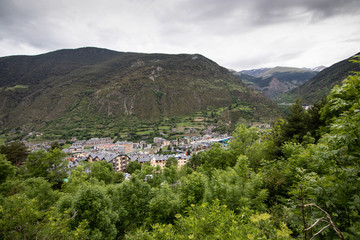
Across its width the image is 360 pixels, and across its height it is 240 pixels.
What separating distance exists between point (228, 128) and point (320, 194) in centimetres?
13364

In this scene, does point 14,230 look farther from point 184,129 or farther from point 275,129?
point 184,129

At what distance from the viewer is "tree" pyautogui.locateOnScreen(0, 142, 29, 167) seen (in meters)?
38.2

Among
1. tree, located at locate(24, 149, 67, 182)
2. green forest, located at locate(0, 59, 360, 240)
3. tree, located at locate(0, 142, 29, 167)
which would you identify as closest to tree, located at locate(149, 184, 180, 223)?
green forest, located at locate(0, 59, 360, 240)

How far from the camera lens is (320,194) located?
4.92 m

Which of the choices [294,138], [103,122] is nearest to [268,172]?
[294,138]

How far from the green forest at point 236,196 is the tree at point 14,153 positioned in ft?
33.5

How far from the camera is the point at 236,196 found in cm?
1018

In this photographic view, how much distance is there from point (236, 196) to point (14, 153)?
168 ft

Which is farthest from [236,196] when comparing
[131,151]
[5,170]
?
[131,151]

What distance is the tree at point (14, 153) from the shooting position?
1502 inches

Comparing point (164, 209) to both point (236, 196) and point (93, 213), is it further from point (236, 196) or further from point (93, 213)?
point (236, 196)

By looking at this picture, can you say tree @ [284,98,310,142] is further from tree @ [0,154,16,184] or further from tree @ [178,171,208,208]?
tree @ [0,154,16,184]

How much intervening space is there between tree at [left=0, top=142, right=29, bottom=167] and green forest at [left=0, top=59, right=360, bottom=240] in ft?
33.5

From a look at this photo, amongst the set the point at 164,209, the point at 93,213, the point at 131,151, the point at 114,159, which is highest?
the point at 93,213
